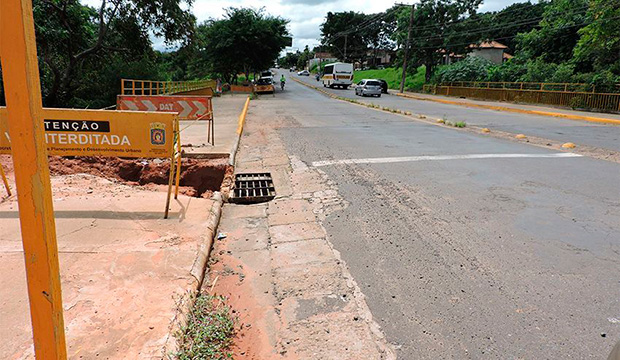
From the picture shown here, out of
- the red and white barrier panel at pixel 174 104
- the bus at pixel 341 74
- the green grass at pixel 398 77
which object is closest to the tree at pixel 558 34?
the green grass at pixel 398 77

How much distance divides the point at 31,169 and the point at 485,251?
4250mm

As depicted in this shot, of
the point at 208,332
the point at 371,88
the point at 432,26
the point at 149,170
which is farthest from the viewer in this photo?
the point at 432,26

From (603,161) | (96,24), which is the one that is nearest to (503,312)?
(603,161)

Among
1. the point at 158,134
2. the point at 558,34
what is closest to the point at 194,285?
the point at 158,134

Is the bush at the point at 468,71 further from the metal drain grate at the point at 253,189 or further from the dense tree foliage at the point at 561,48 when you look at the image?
the metal drain grate at the point at 253,189

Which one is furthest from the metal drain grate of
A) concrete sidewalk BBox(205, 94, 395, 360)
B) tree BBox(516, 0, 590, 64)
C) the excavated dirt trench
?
tree BBox(516, 0, 590, 64)

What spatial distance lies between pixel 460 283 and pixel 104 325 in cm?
300

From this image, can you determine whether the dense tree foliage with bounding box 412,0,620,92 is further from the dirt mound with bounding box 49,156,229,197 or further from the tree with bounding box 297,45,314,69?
the tree with bounding box 297,45,314,69

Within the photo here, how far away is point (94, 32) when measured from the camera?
1172 inches

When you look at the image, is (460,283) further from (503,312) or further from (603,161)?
(603,161)

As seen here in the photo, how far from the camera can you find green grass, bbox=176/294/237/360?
9.56ft

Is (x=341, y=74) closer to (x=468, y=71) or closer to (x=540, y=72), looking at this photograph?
(x=468, y=71)

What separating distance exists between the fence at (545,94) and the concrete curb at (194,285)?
25.1 m

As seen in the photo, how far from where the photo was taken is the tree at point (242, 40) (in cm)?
4259
